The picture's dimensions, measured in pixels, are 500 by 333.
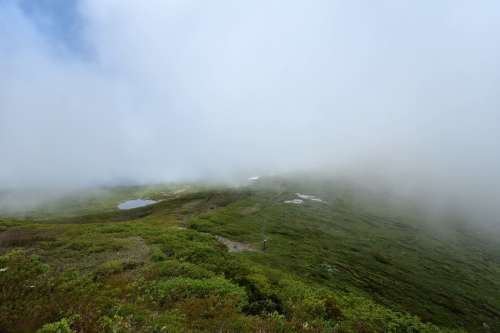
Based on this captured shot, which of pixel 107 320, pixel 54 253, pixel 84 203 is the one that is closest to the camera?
pixel 107 320

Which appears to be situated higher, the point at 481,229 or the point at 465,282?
the point at 465,282

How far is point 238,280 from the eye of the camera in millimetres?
25812

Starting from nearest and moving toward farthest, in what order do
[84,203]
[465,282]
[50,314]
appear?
[50,314] → [465,282] → [84,203]

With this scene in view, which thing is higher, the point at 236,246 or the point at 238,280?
the point at 238,280

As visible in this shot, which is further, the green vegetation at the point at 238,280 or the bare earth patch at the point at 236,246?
the bare earth patch at the point at 236,246

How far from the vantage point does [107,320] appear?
16.3 m

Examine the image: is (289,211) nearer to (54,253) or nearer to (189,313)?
(54,253)

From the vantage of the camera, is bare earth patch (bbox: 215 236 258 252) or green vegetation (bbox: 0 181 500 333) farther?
bare earth patch (bbox: 215 236 258 252)

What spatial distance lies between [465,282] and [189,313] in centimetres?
7526

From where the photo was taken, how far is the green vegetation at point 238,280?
59.0 feet

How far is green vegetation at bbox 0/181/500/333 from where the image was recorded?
1798 cm

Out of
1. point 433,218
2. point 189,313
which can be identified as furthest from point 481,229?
point 189,313

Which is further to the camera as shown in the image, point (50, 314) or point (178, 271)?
point (178, 271)

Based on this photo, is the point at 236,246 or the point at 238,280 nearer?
the point at 238,280
